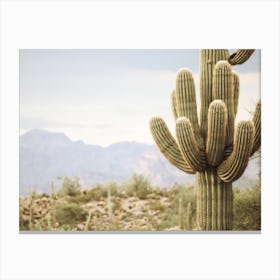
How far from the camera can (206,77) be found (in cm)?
554

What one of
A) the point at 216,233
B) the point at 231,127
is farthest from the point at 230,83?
the point at 216,233

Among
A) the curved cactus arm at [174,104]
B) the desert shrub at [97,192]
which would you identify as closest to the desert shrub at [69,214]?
the desert shrub at [97,192]

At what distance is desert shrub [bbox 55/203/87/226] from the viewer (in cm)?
554

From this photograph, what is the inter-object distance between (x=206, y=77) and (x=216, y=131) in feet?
1.71

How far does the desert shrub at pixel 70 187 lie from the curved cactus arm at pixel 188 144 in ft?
3.17

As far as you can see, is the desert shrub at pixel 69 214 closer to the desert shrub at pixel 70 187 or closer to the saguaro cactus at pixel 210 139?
the desert shrub at pixel 70 187

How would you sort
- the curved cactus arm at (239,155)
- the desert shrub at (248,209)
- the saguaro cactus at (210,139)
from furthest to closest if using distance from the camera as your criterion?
the desert shrub at (248,209)
the saguaro cactus at (210,139)
the curved cactus arm at (239,155)

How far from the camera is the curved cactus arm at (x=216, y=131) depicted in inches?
209

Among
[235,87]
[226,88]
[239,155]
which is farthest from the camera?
[235,87]

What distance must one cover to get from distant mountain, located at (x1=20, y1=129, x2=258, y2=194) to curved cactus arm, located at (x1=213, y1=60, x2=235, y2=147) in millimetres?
538

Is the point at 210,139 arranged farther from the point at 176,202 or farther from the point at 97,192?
the point at 97,192

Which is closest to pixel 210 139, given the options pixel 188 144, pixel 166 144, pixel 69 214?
pixel 188 144

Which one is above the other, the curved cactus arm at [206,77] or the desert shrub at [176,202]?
the curved cactus arm at [206,77]
